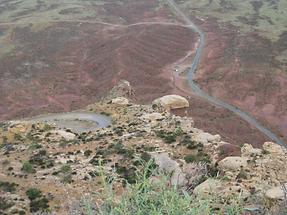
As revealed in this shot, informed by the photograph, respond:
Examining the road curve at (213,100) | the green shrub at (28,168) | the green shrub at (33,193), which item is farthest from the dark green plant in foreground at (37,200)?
the road curve at (213,100)

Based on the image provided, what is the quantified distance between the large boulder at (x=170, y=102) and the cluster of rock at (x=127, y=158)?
13.3 meters

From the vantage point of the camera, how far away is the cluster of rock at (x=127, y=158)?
3666cm

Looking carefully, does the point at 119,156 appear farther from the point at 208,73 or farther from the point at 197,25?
the point at 197,25

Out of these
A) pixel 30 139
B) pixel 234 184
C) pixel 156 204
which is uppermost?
pixel 156 204

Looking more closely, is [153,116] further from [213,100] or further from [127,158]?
[213,100]

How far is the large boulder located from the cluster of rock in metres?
13.3

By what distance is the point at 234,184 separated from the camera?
35938 mm

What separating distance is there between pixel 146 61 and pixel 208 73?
18.7m

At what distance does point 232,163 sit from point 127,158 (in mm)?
9158

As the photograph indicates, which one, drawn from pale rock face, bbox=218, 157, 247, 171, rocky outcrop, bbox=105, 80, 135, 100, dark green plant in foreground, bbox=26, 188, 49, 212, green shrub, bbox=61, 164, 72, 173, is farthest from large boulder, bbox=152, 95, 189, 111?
dark green plant in foreground, bbox=26, 188, 49, 212

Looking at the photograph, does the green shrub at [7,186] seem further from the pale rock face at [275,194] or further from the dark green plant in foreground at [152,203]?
the dark green plant in foreground at [152,203]

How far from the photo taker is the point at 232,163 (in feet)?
135

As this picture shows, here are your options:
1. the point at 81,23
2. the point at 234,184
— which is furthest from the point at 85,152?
the point at 81,23

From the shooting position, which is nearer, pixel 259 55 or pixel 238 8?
pixel 259 55
